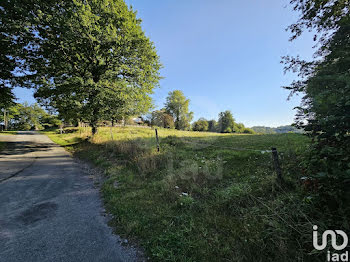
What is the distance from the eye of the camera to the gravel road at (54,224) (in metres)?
2.33

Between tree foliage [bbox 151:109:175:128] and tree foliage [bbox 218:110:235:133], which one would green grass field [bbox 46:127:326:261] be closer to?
tree foliage [bbox 151:109:175:128]

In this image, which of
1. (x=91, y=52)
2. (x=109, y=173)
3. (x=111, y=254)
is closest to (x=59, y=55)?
(x=91, y=52)

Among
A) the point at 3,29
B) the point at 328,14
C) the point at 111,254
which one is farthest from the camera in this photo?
the point at 3,29

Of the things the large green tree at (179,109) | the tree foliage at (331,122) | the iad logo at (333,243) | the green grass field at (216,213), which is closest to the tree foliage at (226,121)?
the large green tree at (179,109)

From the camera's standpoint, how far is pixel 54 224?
306 centimetres

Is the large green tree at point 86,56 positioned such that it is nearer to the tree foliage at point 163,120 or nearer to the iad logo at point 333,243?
the iad logo at point 333,243

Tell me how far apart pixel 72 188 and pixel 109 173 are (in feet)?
4.64

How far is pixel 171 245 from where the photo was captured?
241cm

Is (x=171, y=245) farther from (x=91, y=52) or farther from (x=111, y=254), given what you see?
(x=91, y=52)

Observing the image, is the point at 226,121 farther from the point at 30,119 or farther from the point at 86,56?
the point at 30,119

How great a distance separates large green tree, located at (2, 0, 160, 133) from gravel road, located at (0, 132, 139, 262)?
7.12m

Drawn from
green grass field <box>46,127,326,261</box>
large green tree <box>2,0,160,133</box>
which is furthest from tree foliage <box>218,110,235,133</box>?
green grass field <box>46,127,326,261</box>

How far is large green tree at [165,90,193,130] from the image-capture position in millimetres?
46188

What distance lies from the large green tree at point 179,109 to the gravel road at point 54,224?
4197 cm
